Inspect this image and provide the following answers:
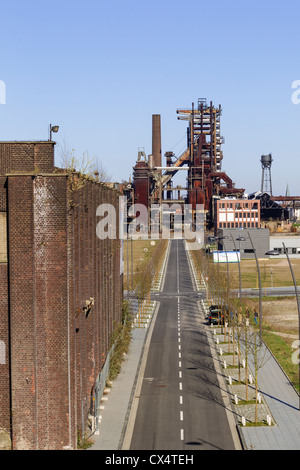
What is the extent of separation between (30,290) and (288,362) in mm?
24505

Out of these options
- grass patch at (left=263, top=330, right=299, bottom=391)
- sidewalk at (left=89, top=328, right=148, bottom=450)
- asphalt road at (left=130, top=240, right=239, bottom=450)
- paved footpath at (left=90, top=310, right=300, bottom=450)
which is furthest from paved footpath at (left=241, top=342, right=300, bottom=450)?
sidewalk at (left=89, top=328, right=148, bottom=450)

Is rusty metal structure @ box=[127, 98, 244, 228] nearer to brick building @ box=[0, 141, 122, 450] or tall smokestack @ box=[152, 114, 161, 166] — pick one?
tall smokestack @ box=[152, 114, 161, 166]

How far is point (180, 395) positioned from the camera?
116 feet

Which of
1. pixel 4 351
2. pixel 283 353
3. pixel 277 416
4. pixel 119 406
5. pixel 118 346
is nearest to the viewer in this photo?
pixel 4 351

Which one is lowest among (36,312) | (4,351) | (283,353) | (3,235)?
(283,353)

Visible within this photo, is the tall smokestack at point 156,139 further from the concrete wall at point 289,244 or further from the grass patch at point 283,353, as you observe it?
the grass patch at point 283,353

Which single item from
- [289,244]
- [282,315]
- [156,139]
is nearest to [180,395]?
[282,315]

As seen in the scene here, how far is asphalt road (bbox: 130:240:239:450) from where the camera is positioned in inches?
1106

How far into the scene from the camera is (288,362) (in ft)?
140

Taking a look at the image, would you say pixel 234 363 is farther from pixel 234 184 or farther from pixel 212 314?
pixel 234 184

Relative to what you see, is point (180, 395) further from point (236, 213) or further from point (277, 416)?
point (236, 213)

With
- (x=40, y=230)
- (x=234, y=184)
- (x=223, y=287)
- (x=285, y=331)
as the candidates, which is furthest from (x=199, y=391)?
(x=234, y=184)

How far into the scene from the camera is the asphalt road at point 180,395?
28.1 meters

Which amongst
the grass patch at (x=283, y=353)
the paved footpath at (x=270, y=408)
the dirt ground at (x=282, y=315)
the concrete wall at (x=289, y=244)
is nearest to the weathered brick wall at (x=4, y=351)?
the paved footpath at (x=270, y=408)
